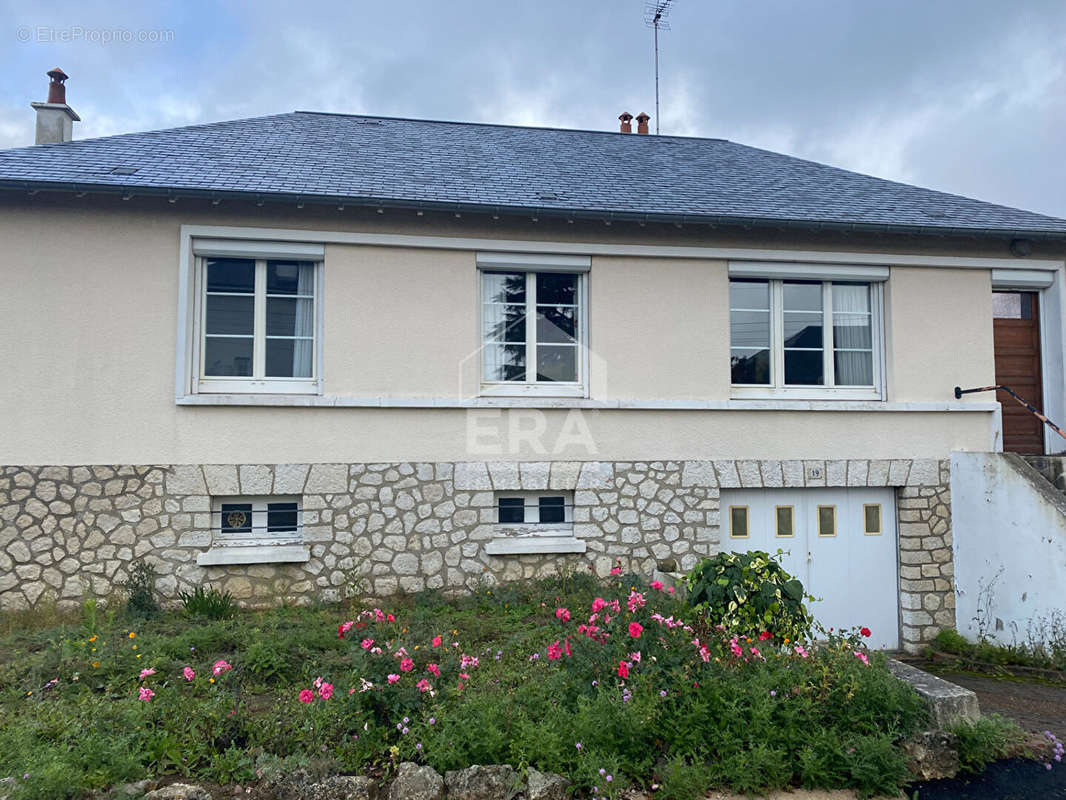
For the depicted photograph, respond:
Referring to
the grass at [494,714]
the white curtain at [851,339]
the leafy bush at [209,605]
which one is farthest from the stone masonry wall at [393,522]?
the grass at [494,714]

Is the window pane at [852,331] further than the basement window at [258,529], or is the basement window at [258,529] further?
the window pane at [852,331]

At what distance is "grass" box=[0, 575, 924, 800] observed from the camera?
375 cm

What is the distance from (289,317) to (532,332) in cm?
263

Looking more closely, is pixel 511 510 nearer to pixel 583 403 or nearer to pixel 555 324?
pixel 583 403

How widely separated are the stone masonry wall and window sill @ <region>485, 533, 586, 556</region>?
0.09m

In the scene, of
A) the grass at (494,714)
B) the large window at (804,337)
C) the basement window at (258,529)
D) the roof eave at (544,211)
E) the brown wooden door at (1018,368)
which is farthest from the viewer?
the brown wooden door at (1018,368)

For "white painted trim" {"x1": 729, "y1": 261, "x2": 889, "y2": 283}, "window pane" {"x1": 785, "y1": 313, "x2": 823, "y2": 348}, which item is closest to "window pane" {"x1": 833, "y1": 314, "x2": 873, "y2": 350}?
"window pane" {"x1": 785, "y1": 313, "x2": 823, "y2": 348}

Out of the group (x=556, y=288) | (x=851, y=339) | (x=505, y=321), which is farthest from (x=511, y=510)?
(x=851, y=339)

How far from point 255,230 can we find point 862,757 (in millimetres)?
6865

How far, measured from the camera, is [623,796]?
3.72m

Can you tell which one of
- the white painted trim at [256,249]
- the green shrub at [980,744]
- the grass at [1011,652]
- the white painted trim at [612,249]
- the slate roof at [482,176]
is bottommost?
the grass at [1011,652]

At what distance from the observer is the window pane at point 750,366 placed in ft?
26.8

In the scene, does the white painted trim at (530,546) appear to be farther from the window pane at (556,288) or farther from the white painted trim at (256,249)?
the white painted trim at (256,249)

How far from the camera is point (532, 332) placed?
7.86 meters
